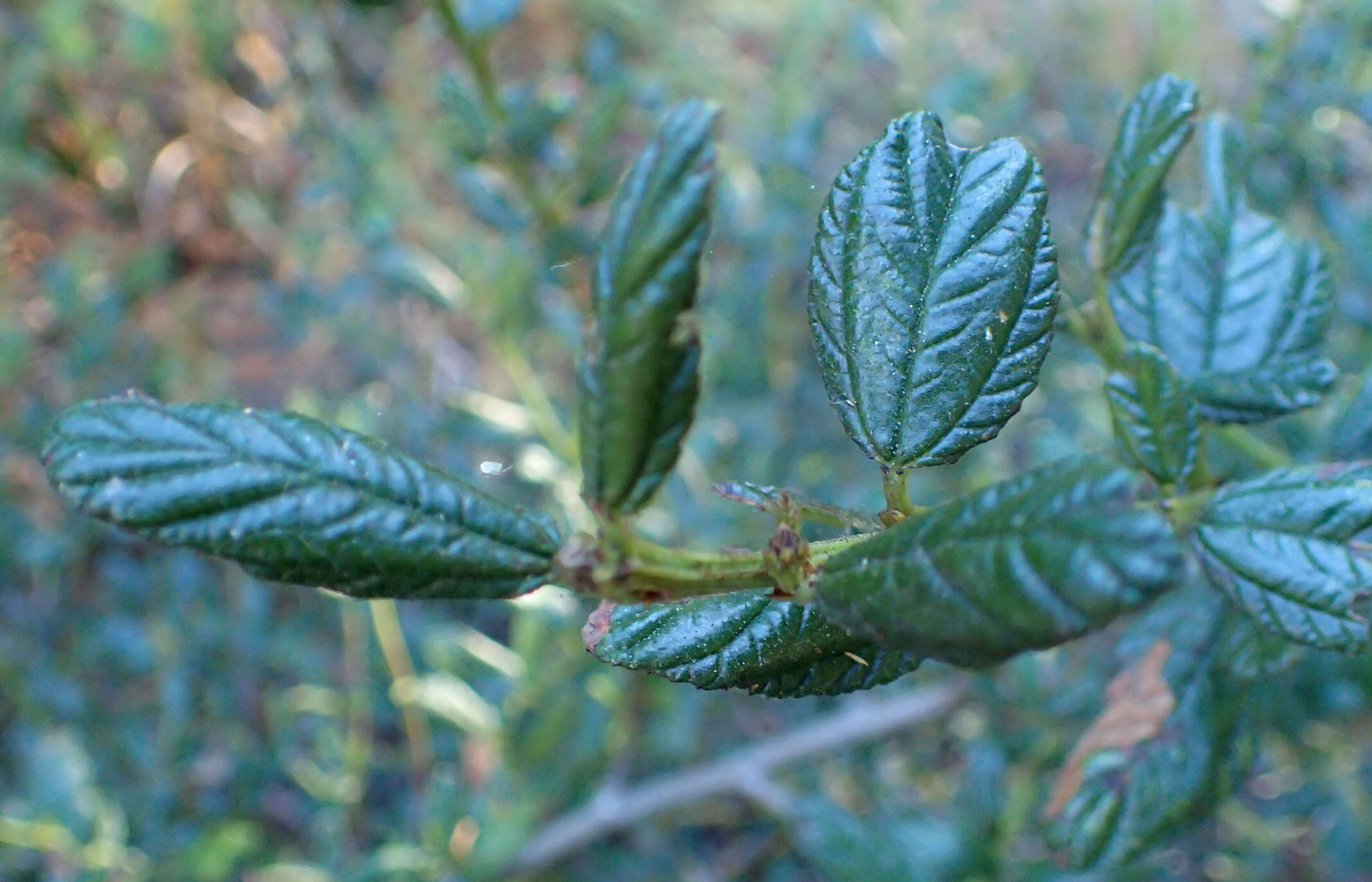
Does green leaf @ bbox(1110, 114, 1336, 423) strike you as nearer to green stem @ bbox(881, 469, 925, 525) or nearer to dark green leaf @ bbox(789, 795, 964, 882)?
green stem @ bbox(881, 469, 925, 525)

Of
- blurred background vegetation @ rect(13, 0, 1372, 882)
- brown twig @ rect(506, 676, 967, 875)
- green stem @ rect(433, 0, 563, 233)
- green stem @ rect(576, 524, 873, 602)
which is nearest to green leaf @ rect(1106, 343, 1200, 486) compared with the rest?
green stem @ rect(576, 524, 873, 602)

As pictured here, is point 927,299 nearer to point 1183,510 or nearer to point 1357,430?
point 1183,510

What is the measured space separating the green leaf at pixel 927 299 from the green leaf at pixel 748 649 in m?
0.10

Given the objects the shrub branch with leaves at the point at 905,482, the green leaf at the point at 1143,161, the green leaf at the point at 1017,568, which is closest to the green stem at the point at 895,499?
the shrub branch with leaves at the point at 905,482

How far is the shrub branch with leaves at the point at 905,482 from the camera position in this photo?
0.41m

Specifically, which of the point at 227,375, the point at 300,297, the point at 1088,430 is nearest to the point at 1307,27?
the point at 1088,430

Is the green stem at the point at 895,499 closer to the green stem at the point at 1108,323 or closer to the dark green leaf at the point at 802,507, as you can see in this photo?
the dark green leaf at the point at 802,507

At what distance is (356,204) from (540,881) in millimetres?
1308

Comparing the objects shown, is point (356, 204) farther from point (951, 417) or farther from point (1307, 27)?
point (951, 417)

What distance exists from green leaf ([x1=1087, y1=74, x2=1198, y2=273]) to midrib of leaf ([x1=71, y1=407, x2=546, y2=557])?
50 cm

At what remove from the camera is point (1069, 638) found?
38 centimetres

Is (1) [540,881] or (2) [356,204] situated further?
(2) [356,204]

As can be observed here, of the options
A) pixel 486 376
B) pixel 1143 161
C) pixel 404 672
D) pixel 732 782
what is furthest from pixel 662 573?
pixel 486 376

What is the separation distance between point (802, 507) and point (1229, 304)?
0.50m
